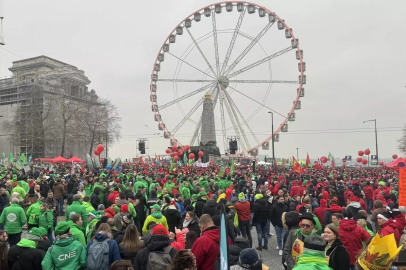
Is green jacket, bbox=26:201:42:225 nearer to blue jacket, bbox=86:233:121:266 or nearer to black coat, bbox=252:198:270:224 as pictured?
blue jacket, bbox=86:233:121:266

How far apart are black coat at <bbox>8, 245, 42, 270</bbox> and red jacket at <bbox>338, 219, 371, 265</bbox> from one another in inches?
168

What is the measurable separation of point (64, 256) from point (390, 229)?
16.4ft

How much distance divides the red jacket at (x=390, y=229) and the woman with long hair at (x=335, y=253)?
6.78 feet

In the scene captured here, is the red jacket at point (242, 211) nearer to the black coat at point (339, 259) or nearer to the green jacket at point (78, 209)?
the green jacket at point (78, 209)

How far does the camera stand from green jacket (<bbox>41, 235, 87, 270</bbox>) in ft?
15.8

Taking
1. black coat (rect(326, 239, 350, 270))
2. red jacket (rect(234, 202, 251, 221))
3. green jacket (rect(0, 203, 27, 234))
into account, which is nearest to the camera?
black coat (rect(326, 239, 350, 270))

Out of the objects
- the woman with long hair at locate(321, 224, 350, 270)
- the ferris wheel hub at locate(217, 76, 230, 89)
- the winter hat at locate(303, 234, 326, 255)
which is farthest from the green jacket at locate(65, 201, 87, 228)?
the ferris wheel hub at locate(217, 76, 230, 89)

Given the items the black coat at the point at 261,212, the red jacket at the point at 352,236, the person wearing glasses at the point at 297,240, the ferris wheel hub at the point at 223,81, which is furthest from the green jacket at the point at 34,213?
the ferris wheel hub at the point at 223,81

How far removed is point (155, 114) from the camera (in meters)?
40.9

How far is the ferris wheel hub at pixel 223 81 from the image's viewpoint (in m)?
39.5

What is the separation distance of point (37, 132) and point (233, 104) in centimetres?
3036

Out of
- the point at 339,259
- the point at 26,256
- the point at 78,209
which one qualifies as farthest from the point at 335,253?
the point at 78,209

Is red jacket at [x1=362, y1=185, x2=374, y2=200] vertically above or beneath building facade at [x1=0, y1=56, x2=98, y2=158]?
beneath

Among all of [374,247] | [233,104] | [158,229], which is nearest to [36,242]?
[158,229]
